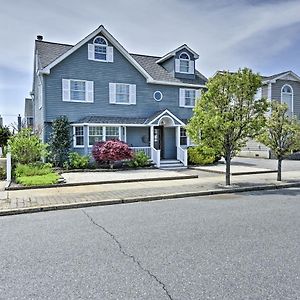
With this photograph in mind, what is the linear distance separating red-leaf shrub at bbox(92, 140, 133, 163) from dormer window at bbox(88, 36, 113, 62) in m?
6.33

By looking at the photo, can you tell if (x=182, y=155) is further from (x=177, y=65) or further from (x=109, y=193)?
(x=109, y=193)

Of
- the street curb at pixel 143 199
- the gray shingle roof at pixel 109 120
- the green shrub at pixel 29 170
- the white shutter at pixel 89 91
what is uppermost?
the white shutter at pixel 89 91

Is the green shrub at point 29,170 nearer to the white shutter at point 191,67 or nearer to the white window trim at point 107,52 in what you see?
the white window trim at point 107,52

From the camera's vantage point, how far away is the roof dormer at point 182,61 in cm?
2461

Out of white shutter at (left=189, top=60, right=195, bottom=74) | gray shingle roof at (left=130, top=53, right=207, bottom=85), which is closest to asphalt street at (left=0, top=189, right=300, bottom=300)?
gray shingle roof at (left=130, top=53, right=207, bottom=85)

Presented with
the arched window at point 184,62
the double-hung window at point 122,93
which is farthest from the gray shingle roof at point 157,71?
the double-hung window at point 122,93

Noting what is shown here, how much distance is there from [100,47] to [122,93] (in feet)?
11.2

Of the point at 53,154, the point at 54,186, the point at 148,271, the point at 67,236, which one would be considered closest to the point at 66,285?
the point at 148,271

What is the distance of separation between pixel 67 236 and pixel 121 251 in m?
1.46

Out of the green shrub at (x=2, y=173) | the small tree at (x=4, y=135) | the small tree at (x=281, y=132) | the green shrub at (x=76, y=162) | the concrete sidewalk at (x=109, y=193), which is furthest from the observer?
the small tree at (x=4, y=135)

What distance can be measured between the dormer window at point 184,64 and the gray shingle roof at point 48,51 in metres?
8.37

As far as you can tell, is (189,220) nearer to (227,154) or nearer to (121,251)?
(121,251)

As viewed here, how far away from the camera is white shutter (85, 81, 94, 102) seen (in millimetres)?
21188

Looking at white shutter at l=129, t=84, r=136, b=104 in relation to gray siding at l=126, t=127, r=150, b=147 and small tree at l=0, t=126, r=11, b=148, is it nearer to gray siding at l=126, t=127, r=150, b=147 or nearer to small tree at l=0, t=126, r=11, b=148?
gray siding at l=126, t=127, r=150, b=147
